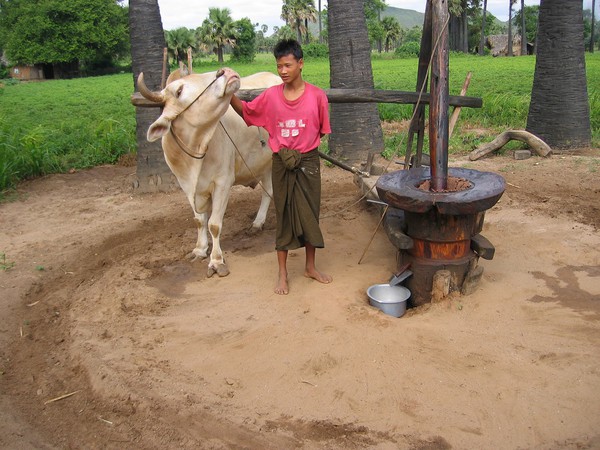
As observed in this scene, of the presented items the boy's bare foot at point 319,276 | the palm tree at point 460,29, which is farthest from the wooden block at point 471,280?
the palm tree at point 460,29

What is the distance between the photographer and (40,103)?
58.1 feet

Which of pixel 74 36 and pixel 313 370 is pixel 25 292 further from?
pixel 74 36

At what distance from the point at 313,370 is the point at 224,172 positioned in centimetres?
200

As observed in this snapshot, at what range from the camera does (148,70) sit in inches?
292

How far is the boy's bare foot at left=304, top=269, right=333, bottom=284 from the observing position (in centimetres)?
444

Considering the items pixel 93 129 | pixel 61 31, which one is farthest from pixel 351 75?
pixel 61 31

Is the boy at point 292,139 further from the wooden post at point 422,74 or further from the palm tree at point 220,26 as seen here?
the palm tree at point 220,26

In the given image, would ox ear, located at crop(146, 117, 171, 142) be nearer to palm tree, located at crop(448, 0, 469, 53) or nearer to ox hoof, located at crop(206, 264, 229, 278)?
ox hoof, located at crop(206, 264, 229, 278)

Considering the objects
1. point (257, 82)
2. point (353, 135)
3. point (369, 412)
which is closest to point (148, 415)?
point (369, 412)

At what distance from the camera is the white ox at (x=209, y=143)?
411 centimetres

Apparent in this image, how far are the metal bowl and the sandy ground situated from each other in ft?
0.35

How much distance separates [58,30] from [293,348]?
118 feet

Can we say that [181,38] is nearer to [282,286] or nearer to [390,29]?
[390,29]

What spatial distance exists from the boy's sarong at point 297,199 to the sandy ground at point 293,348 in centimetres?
41
